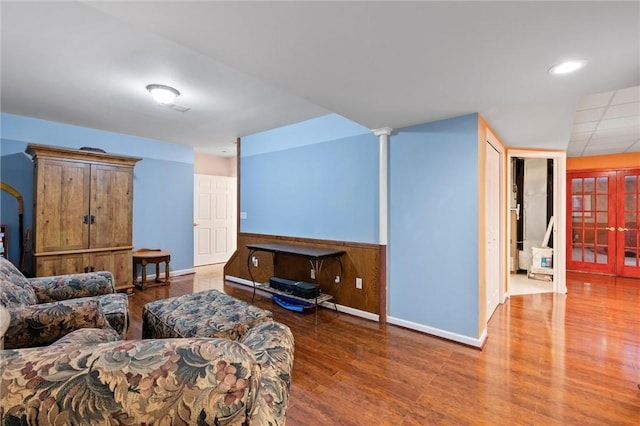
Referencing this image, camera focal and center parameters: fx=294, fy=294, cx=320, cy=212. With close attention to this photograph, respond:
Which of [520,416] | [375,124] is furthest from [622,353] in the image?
[375,124]

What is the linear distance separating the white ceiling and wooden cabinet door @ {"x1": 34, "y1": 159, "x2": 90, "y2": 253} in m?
0.74

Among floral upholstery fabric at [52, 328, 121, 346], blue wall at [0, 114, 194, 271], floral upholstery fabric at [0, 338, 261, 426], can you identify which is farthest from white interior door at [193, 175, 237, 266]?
floral upholstery fabric at [0, 338, 261, 426]

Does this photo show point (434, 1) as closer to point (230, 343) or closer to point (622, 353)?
point (230, 343)

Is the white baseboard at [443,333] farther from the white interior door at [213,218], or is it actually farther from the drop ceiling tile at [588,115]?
the white interior door at [213,218]

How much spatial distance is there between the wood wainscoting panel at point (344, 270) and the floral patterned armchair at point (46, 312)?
2.03 m

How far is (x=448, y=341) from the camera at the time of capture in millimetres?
2760

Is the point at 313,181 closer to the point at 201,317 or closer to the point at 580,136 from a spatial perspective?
the point at 201,317

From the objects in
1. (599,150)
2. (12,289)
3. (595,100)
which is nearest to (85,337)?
(12,289)

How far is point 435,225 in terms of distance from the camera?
2.90 m

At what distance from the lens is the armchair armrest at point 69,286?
2.36 m

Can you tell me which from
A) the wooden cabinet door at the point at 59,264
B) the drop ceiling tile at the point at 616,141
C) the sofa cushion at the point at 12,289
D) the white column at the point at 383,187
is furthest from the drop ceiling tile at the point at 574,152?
the wooden cabinet door at the point at 59,264

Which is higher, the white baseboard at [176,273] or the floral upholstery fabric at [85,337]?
the floral upholstery fabric at [85,337]

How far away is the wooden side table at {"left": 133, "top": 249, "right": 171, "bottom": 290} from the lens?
451 cm

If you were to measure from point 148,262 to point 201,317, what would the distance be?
3.07 metres
